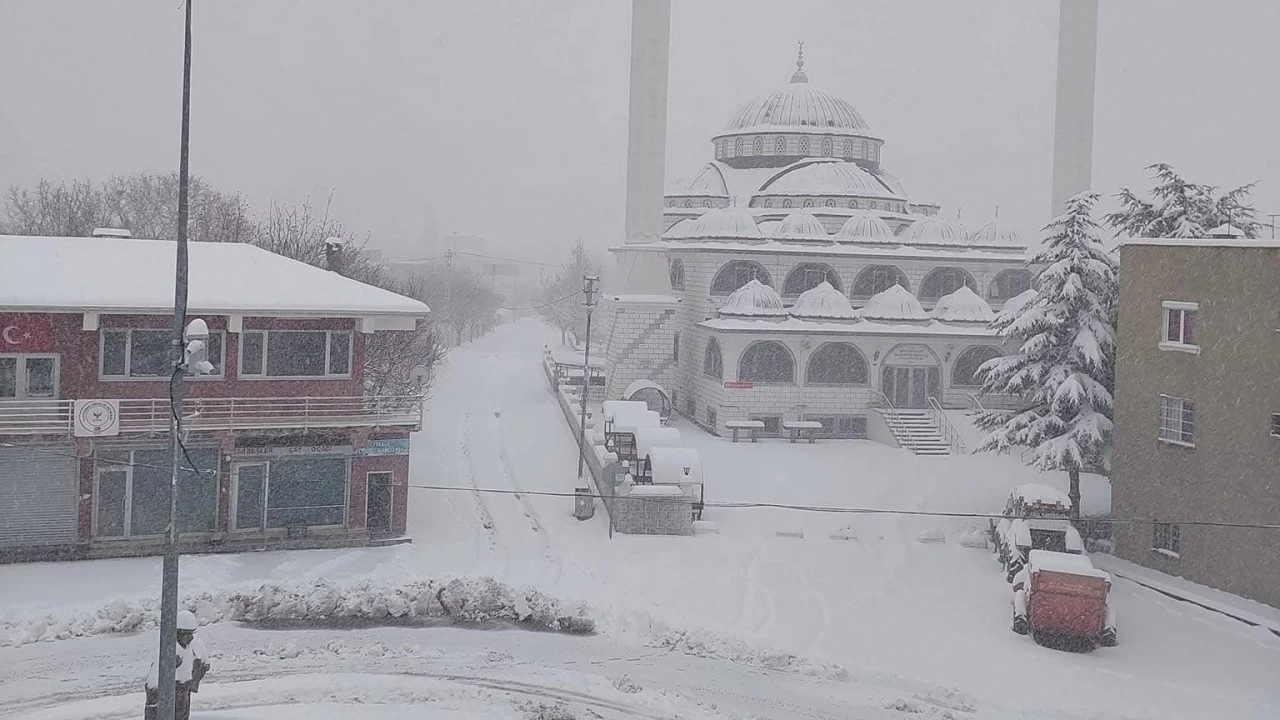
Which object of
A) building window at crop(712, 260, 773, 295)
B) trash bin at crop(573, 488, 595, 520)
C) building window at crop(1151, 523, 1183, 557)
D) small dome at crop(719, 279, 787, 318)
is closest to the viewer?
building window at crop(1151, 523, 1183, 557)

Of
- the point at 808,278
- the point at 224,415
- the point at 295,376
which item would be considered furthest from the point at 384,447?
the point at 808,278

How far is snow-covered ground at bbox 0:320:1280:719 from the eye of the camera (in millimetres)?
13422

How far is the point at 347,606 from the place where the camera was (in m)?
16.1

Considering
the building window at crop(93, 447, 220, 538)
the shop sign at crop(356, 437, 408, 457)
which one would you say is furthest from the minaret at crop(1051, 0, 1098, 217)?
the building window at crop(93, 447, 220, 538)

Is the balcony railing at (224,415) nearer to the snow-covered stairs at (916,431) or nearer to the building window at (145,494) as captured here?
the building window at (145,494)

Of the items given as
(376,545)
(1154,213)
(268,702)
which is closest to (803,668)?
(268,702)

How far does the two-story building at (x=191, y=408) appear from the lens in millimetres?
17828

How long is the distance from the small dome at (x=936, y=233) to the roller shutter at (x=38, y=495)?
92.4 feet

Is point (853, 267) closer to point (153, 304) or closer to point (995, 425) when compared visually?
point (995, 425)

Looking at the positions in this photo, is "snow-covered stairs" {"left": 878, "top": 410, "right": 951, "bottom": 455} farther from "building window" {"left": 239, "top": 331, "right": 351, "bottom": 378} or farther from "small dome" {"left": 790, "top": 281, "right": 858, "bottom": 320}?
"building window" {"left": 239, "top": 331, "right": 351, "bottom": 378}

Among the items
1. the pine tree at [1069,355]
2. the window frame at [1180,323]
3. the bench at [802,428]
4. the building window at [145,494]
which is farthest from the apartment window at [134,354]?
the bench at [802,428]

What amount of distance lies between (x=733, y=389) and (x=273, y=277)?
1621 cm

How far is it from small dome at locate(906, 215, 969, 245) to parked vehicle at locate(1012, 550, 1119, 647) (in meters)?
23.3

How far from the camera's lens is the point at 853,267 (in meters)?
37.1
